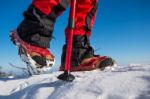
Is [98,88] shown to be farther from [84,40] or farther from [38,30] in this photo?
[84,40]

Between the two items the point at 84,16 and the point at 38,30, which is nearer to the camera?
the point at 38,30

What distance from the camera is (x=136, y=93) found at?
2.58 meters

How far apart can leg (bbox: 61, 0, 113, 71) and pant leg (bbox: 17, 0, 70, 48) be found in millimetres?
772

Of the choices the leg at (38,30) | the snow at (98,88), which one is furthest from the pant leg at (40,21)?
the snow at (98,88)

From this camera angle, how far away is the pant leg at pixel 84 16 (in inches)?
208

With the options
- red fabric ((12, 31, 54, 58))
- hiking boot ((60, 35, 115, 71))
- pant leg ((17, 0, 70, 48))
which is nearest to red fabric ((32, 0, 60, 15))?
pant leg ((17, 0, 70, 48))

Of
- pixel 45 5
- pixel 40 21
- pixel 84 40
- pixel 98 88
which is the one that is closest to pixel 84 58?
pixel 84 40

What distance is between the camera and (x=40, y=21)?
4266mm

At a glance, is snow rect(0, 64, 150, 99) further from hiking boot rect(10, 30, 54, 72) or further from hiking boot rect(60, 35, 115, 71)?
hiking boot rect(60, 35, 115, 71)

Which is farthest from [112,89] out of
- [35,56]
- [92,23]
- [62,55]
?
[92,23]

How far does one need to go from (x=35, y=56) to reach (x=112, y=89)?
179 centimetres

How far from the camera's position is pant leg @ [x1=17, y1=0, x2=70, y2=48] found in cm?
421

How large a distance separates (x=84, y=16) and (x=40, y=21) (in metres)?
1.30

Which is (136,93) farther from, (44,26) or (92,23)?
(92,23)
